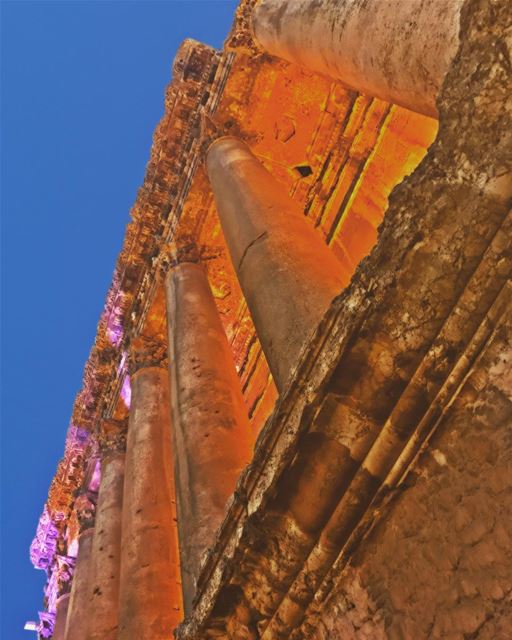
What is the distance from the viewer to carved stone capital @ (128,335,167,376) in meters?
11.2

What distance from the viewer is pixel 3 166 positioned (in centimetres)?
14612

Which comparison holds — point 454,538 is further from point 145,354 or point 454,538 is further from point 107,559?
point 145,354

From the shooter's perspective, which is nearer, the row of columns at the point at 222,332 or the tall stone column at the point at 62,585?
the row of columns at the point at 222,332

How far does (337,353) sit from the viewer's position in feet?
10.1

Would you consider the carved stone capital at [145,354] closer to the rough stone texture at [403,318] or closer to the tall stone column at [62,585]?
the tall stone column at [62,585]

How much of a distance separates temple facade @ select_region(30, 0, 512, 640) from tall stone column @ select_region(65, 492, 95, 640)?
9cm

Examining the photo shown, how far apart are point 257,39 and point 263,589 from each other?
783 centimetres

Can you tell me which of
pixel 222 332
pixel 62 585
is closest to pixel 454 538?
pixel 222 332

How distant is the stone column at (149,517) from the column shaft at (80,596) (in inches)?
98.8

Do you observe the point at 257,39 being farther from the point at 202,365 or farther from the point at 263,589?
the point at 263,589

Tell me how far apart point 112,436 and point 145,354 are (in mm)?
2106

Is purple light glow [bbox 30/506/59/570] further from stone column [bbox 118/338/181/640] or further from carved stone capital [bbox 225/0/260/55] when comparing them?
carved stone capital [bbox 225/0/260/55]

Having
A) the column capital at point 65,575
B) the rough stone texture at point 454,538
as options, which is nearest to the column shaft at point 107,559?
the column capital at point 65,575

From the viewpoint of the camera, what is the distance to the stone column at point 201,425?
18.3 feet
